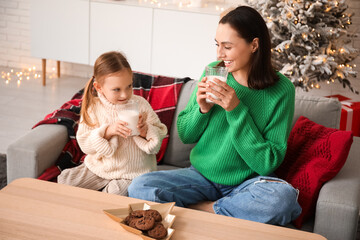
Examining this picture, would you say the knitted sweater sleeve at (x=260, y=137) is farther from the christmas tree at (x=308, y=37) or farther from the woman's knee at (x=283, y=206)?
the christmas tree at (x=308, y=37)

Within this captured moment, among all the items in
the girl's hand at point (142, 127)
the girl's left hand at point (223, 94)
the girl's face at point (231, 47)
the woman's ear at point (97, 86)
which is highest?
the girl's face at point (231, 47)

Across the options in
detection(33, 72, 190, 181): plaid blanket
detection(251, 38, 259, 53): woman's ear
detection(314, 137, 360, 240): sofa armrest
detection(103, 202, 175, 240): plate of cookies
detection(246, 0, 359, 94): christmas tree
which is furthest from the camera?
detection(246, 0, 359, 94): christmas tree

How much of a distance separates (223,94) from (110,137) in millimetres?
558

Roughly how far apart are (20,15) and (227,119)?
3.96 meters

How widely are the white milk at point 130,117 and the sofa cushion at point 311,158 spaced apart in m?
0.73

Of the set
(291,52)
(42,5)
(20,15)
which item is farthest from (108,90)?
(20,15)

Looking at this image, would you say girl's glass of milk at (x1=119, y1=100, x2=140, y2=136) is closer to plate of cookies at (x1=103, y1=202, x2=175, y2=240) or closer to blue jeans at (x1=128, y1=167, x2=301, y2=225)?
blue jeans at (x1=128, y1=167, x2=301, y2=225)

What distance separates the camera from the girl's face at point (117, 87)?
214 cm

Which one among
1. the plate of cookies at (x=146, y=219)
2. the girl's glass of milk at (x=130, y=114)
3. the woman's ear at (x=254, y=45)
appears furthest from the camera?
the woman's ear at (x=254, y=45)

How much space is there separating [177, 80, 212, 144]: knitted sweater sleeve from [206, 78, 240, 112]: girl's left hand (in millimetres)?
184

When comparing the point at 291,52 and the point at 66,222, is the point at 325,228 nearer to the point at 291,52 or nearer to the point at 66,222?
the point at 66,222

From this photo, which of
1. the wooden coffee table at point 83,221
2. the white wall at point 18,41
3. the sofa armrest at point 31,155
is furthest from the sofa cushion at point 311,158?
the white wall at point 18,41

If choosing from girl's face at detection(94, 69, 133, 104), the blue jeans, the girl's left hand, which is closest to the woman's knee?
the blue jeans

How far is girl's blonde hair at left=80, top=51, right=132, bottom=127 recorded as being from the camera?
6.99 feet
